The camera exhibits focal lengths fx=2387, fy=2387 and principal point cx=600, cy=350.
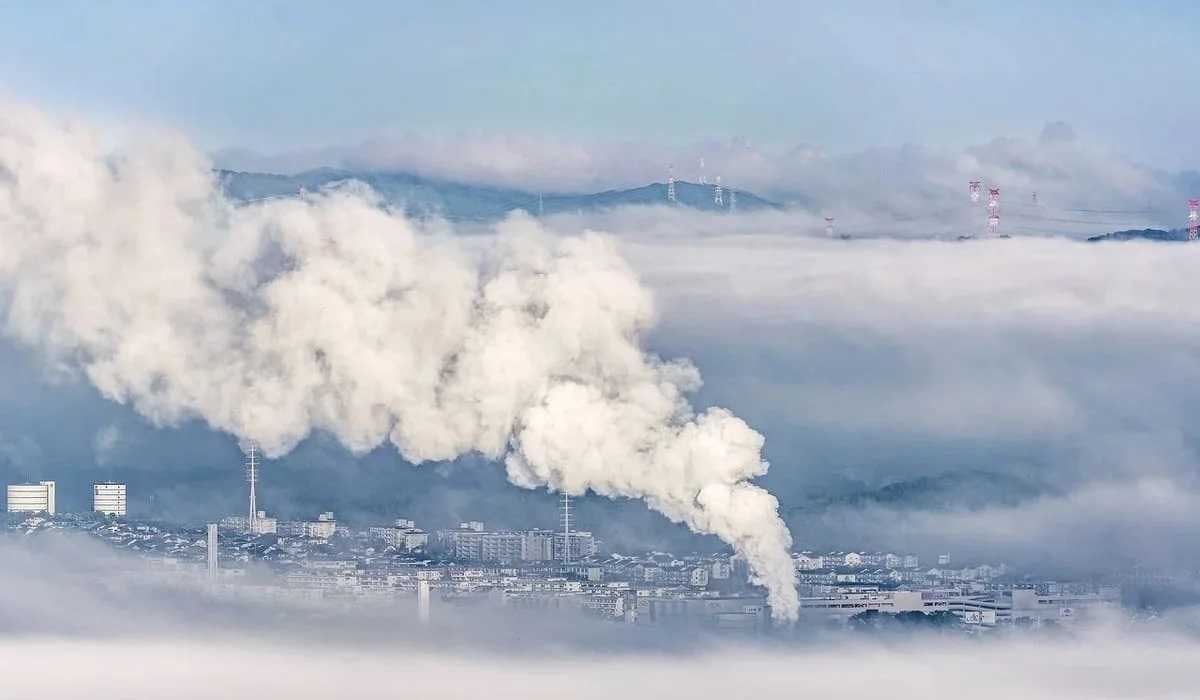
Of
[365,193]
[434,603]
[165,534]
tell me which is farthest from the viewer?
[165,534]

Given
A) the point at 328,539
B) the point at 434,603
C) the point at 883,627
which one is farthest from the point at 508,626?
the point at 883,627

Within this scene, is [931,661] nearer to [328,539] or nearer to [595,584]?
[595,584]

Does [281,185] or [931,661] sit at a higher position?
[281,185]
